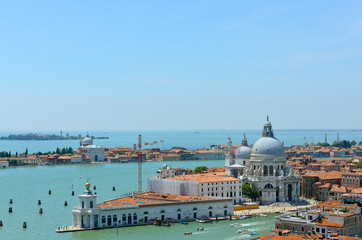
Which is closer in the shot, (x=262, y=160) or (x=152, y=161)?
(x=262, y=160)

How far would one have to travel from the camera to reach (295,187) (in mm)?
52188

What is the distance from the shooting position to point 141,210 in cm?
3809

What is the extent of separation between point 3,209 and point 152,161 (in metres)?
77.6

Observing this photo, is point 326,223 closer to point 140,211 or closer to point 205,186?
point 140,211

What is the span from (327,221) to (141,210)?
14.3 metres

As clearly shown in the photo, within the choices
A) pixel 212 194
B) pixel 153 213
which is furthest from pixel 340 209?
pixel 212 194

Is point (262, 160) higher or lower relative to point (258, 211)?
higher

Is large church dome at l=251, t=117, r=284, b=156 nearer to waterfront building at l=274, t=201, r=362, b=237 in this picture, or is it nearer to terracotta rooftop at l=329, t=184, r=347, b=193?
terracotta rooftop at l=329, t=184, r=347, b=193

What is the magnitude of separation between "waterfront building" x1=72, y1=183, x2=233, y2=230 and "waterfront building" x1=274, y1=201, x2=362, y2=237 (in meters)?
11.7

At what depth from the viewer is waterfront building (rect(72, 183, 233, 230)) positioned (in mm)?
36312

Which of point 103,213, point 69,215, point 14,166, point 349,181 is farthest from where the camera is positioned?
point 14,166

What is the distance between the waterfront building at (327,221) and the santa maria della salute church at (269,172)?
72.4 ft

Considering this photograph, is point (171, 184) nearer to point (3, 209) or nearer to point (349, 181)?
point (3, 209)

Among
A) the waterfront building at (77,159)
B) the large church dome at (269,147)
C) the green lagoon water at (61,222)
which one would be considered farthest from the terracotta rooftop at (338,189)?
the waterfront building at (77,159)
